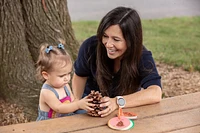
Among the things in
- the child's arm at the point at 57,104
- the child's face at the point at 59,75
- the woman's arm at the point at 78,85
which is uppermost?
the child's face at the point at 59,75

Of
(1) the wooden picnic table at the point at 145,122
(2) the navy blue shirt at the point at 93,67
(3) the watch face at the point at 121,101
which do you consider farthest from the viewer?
(2) the navy blue shirt at the point at 93,67

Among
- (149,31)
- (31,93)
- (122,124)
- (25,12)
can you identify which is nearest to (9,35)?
(25,12)

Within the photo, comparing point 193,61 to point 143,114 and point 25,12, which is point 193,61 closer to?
point 25,12

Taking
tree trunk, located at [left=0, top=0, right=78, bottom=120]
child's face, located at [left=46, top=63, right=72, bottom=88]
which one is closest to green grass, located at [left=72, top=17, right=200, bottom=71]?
tree trunk, located at [left=0, top=0, right=78, bottom=120]

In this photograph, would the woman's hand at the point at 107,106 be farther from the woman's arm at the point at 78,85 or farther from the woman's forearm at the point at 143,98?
the woman's arm at the point at 78,85

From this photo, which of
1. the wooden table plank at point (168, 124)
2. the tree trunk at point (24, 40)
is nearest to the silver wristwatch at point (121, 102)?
the wooden table plank at point (168, 124)

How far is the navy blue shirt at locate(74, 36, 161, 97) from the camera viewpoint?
2469 millimetres

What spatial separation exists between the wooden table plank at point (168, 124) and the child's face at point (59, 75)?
42 cm

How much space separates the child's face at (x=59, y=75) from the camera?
87.9 inches

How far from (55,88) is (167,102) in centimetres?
67

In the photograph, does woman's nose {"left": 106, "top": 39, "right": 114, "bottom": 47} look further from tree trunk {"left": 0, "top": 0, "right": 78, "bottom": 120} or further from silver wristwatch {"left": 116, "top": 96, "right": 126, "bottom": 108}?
tree trunk {"left": 0, "top": 0, "right": 78, "bottom": 120}

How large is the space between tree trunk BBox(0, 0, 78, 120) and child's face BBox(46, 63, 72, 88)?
4.76 ft

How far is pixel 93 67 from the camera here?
106 inches

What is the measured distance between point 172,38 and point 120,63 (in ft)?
13.3
